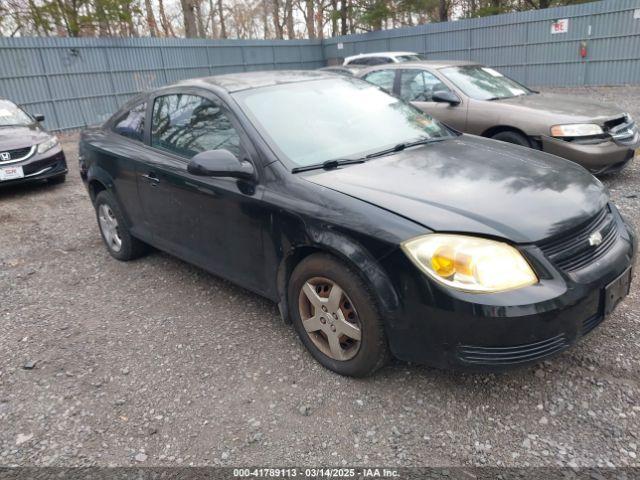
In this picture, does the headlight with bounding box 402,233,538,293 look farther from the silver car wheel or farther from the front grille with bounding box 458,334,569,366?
the silver car wheel

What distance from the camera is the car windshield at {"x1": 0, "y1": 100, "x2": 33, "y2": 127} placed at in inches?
301

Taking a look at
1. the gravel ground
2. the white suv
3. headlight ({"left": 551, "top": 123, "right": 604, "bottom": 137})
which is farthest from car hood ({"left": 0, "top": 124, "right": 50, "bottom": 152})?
the white suv

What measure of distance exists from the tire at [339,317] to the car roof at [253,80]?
144 centimetres

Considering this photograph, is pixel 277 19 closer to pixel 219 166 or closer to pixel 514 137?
pixel 514 137

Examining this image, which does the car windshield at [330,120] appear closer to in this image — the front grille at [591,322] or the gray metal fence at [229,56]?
the front grille at [591,322]

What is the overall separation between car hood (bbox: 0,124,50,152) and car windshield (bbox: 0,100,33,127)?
17 centimetres

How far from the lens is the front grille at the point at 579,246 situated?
2301mm

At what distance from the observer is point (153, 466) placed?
7.57 ft

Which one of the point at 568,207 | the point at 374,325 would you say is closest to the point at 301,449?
the point at 374,325

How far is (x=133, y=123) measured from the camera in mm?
4285

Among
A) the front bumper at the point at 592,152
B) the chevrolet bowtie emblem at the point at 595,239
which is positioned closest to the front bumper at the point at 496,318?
the chevrolet bowtie emblem at the point at 595,239

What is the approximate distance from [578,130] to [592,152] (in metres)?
0.28

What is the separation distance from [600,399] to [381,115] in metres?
2.22

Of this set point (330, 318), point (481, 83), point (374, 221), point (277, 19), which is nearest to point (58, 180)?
point (481, 83)
